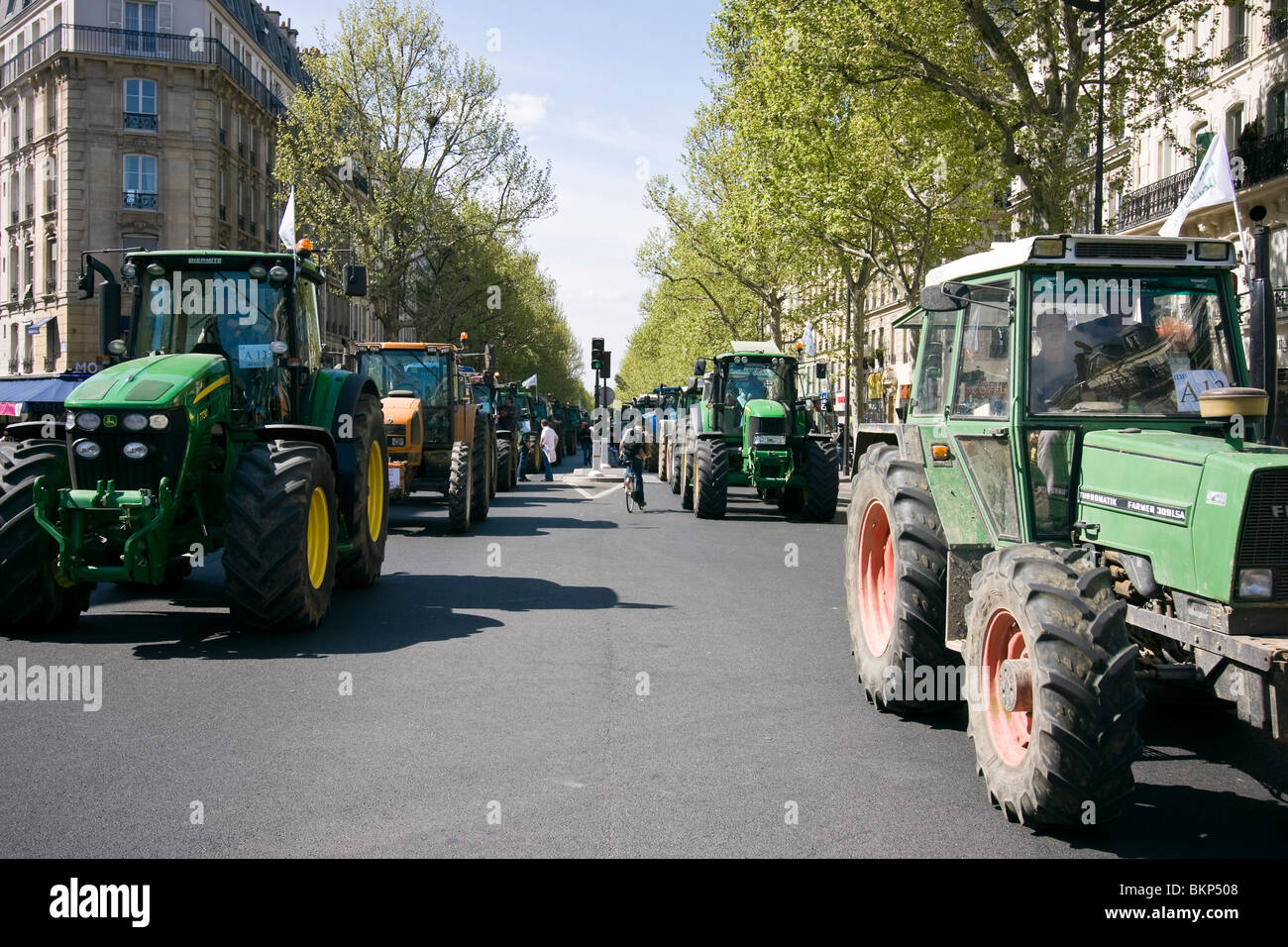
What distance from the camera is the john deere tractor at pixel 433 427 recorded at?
18359 millimetres

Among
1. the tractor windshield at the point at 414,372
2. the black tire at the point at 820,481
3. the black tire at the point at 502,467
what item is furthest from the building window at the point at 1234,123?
the tractor windshield at the point at 414,372

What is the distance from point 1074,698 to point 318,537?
686 centimetres

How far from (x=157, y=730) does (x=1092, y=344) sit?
5309 millimetres

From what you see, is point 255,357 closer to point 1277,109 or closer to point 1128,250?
point 1128,250

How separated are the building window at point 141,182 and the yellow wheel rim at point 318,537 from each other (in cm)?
4394

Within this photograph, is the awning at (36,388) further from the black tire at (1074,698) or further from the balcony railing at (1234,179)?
the balcony railing at (1234,179)

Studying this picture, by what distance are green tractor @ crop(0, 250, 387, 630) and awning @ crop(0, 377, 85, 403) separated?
12.4 m

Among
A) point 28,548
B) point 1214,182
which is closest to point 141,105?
point 28,548

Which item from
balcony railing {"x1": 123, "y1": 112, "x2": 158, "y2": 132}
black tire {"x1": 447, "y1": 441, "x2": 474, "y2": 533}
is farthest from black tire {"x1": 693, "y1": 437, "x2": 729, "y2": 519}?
balcony railing {"x1": 123, "y1": 112, "x2": 158, "y2": 132}

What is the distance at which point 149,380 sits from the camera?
9273mm

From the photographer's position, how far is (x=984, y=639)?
5551 millimetres

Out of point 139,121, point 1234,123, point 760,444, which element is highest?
point 139,121

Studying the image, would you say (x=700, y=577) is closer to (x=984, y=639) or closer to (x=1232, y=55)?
(x=984, y=639)
